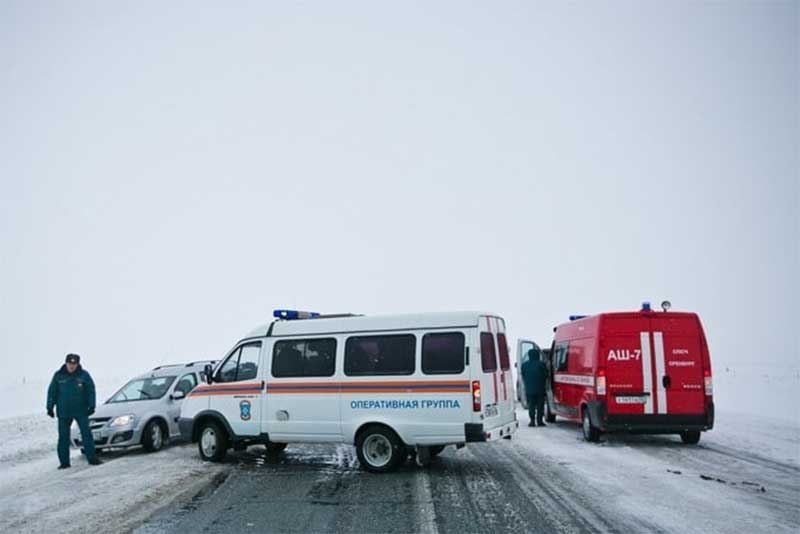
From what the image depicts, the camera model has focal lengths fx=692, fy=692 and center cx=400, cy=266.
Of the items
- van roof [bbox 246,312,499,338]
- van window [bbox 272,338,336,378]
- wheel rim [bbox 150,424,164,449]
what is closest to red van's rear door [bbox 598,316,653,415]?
van roof [bbox 246,312,499,338]

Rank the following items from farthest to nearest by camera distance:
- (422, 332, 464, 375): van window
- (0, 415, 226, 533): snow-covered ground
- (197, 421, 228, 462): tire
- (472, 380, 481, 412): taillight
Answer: (197, 421, 228, 462): tire < (422, 332, 464, 375): van window < (472, 380, 481, 412): taillight < (0, 415, 226, 533): snow-covered ground

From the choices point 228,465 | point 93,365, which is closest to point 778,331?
point 93,365

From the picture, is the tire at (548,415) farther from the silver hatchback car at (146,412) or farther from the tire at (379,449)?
the silver hatchback car at (146,412)

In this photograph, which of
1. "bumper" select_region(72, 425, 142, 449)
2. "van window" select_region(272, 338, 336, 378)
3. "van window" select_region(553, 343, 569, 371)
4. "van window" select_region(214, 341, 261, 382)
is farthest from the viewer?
"van window" select_region(553, 343, 569, 371)

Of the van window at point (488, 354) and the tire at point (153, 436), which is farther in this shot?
the tire at point (153, 436)

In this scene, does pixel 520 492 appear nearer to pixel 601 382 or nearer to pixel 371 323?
pixel 371 323

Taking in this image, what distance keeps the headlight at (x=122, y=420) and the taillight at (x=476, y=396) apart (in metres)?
7.39

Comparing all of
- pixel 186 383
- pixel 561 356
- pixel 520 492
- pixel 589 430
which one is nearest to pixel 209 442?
pixel 186 383

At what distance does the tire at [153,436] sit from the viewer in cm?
1381

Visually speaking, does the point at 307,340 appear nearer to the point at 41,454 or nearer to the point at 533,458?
the point at 533,458

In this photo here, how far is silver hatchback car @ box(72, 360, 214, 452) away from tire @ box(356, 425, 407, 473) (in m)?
5.33

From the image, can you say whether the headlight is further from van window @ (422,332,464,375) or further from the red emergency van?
the red emergency van

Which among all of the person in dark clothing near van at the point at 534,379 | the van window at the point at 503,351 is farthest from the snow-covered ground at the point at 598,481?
the person in dark clothing near van at the point at 534,379

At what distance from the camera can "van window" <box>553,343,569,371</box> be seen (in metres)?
16.3
